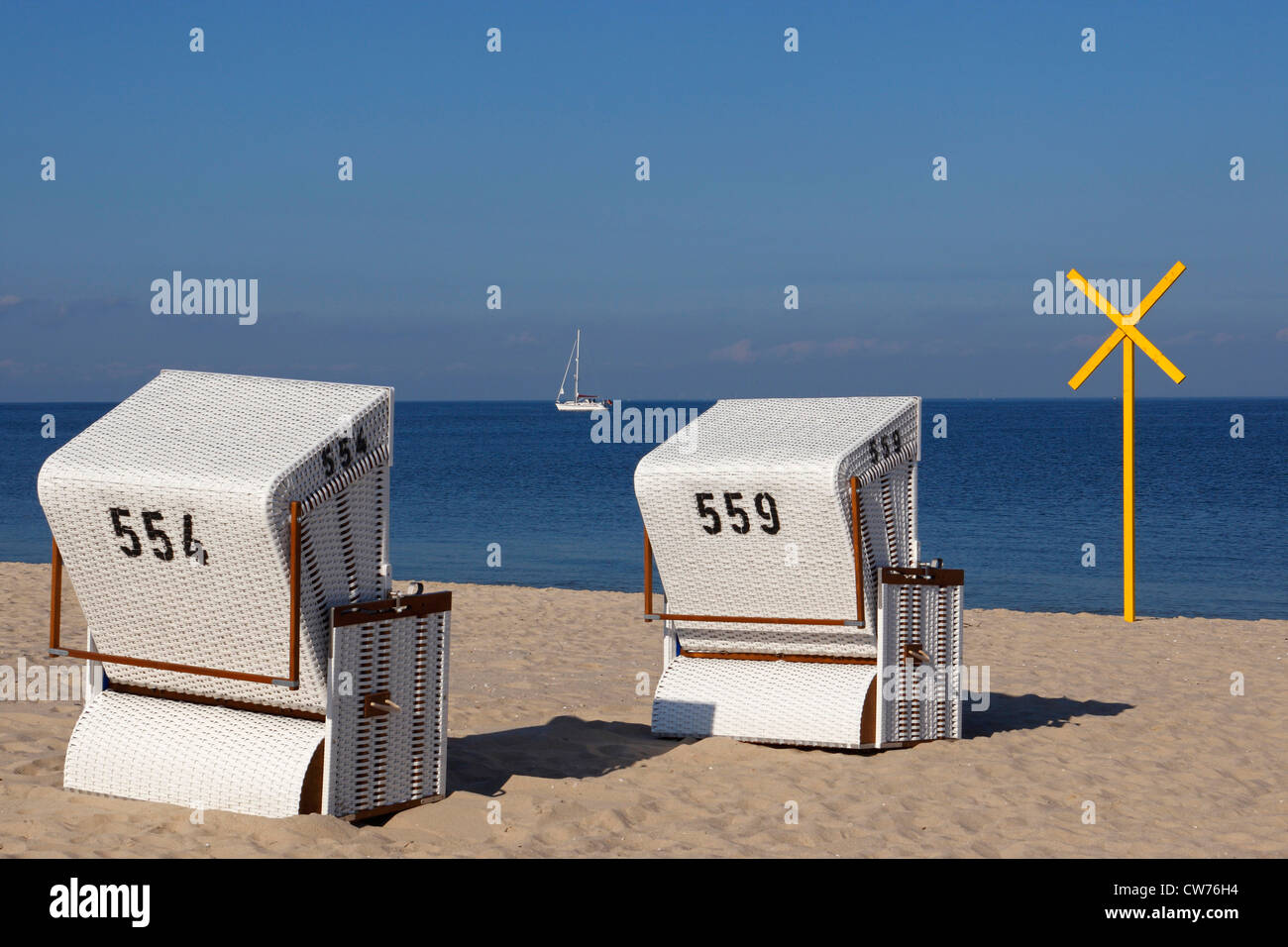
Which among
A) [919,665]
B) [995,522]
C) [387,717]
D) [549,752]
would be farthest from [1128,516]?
[995,522]

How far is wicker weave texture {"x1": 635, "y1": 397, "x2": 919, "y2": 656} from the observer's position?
743 centimetres

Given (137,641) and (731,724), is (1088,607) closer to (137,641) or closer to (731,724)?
(731,724)

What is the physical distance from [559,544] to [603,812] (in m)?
25.1

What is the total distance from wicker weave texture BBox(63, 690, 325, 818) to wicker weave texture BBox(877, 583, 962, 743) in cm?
356

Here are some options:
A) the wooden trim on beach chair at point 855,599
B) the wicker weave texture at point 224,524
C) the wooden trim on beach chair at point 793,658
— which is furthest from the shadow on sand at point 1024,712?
the wicker weave texture at point 224,524

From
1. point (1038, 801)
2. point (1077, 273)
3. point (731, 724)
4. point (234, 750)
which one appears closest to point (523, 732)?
point (731, 724)

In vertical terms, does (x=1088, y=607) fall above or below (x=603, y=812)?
below

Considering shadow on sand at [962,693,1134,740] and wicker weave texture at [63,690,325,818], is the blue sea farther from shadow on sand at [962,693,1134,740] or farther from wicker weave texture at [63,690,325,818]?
wicker weave texture at [63,690,325,818]

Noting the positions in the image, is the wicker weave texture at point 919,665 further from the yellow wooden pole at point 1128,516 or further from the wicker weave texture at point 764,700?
the yellow wooden pole at point 1128,516

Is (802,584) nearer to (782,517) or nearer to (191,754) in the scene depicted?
(782,517)

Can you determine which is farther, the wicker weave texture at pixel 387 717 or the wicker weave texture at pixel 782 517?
the wicker weave texture at pixel 782 517

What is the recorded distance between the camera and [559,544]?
31062 mm

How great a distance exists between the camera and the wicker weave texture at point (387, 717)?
569 cm

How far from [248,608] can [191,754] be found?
2.71 feet
